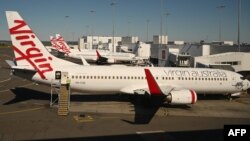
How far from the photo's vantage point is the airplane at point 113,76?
26156 mm

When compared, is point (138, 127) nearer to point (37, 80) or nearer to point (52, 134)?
point (52, 134)

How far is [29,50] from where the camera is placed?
2711cm

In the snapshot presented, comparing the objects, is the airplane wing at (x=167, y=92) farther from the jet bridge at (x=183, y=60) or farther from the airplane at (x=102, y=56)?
the airplane at (x=102, y=56)

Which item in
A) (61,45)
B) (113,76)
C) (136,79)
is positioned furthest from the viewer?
(61,45)

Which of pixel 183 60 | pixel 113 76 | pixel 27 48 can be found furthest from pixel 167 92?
pixel 183 60

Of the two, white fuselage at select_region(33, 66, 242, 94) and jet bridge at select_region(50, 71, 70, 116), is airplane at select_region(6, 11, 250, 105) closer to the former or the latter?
white fuselage at select_region(33, 66, 242, 94)

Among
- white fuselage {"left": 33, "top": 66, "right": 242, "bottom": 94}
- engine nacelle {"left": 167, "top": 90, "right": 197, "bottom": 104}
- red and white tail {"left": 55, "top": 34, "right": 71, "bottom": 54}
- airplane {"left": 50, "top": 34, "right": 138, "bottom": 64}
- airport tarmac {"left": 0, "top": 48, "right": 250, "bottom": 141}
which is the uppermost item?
red and white tail {"left": 55, "top": 34, "right": 71, "bottom": 54}

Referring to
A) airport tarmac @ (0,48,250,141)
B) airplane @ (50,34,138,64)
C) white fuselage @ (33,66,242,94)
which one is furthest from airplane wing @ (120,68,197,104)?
airplane @ (50,34,138,64)

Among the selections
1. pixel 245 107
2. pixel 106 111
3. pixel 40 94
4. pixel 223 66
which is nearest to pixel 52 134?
pixel 106 111

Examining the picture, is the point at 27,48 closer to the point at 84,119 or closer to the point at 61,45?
the point at 84,119

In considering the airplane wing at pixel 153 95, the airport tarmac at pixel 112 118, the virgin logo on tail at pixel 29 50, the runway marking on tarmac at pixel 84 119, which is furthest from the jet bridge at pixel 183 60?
the runway marking on tarmac at pixel 84 119

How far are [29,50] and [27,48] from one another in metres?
0.27

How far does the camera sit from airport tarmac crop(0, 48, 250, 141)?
1911 centimetres

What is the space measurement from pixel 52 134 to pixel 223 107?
61.0 ft
